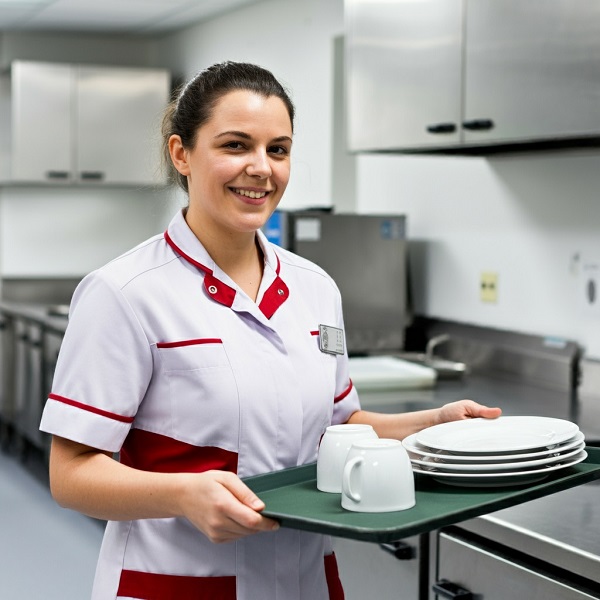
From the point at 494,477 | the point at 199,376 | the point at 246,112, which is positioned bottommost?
the point at 494,477

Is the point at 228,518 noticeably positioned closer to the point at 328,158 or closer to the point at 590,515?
the point at 590,515

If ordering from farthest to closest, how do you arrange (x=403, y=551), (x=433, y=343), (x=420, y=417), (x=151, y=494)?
(x=433, y=343) → (x=403, y=551) → (x=420, y=417) → (x=151, y=494)

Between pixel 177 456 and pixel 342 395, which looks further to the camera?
pixel 342 395

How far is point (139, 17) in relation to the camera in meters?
5.16

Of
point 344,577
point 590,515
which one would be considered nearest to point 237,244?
point 590,515

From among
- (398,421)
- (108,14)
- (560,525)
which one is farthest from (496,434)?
(108,14)

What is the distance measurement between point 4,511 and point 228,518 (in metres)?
3.45

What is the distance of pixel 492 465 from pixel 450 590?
0.63 m

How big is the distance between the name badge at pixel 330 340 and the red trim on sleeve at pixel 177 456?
0.76 feet

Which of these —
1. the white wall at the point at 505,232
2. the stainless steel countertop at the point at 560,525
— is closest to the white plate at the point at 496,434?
the stainless steel countertop at the point at 560,525

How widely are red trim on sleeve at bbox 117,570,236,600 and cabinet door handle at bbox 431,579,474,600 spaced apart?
584 mm

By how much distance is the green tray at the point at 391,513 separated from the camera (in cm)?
110

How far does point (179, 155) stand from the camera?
1.44m

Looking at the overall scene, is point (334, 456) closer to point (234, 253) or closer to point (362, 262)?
point (234, 253)
